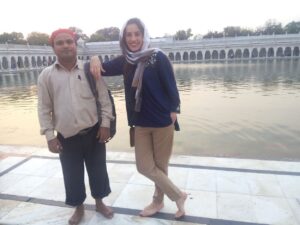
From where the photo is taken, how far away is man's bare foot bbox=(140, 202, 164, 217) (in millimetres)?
2963

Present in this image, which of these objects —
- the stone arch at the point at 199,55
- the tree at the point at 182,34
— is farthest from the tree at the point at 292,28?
the tree at the point at 182,34

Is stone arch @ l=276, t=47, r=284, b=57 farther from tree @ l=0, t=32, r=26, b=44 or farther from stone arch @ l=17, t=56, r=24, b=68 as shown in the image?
tree @ l=0, t=32, r=26, b=44

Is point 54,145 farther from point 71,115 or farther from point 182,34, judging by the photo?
point 182,34

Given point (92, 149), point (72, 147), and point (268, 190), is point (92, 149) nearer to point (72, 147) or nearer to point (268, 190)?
point (72, 147)

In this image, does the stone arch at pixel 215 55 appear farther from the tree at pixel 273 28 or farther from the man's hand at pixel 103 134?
the man's hand at pixel 103 134

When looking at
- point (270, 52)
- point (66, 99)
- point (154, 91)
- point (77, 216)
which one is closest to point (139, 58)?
point (154, 91)

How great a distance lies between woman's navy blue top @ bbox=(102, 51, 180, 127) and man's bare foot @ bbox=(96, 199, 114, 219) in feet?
3.00

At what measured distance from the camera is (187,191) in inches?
134

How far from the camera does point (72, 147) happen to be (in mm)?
2775

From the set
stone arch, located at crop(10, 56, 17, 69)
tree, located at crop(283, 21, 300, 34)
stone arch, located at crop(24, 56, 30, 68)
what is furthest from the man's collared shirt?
tree, located at crop(283, 21, 300, 34)

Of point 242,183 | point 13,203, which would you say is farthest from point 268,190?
point 13,203

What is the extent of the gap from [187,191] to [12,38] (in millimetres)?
79285

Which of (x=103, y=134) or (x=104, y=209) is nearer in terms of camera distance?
(x=103, y=134)

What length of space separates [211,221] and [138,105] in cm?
128
